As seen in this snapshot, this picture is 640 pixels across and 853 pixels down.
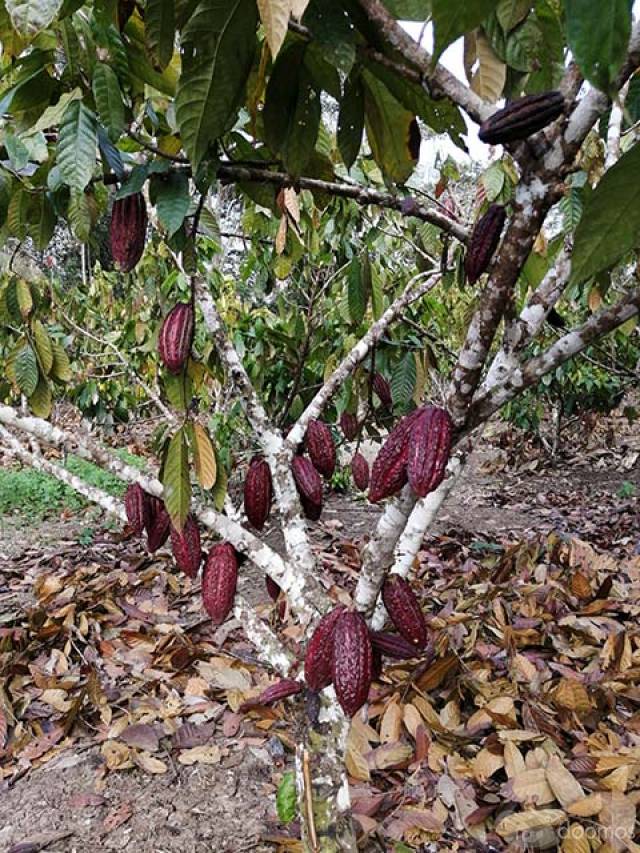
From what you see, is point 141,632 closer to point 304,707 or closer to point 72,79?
point 304,707

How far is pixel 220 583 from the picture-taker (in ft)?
3.81

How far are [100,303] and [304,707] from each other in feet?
13.4

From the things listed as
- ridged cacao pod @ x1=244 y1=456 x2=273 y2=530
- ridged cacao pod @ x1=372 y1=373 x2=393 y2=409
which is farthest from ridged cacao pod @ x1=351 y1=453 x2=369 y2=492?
ridged cacao pod @ x1=244 y1=456 x2=273 y2=530

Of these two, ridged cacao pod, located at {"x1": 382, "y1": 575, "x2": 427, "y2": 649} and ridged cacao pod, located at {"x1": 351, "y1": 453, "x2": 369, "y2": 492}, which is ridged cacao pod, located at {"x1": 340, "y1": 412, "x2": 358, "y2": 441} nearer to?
ridged cacao pod, located at {"x1": 351, "y1": 453, "x2": 369, "y2": 492}

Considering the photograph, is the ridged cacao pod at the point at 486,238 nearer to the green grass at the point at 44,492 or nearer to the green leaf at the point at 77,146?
the green leaf at the point at 77,146

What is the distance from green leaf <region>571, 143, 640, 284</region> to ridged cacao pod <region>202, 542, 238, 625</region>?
0.87 metres

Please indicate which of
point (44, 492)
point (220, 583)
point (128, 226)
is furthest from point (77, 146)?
point (44, 492)

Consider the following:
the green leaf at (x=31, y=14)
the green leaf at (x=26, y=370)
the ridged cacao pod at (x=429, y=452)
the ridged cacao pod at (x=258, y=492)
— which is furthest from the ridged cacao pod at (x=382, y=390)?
the green leaf at (x=31, y=14)

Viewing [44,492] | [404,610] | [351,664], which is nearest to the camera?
[351,664]

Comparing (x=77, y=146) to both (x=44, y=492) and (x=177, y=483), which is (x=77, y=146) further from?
(x=44, y=492)

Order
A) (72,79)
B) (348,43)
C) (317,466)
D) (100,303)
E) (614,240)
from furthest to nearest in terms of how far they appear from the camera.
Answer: (100,303) < (317,466) < (72,79) < (348,43) < (614,240)

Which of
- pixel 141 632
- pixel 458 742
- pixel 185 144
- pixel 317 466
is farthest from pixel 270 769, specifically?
pixel 185 144

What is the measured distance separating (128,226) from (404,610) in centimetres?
70

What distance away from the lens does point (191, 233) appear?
1.01m
